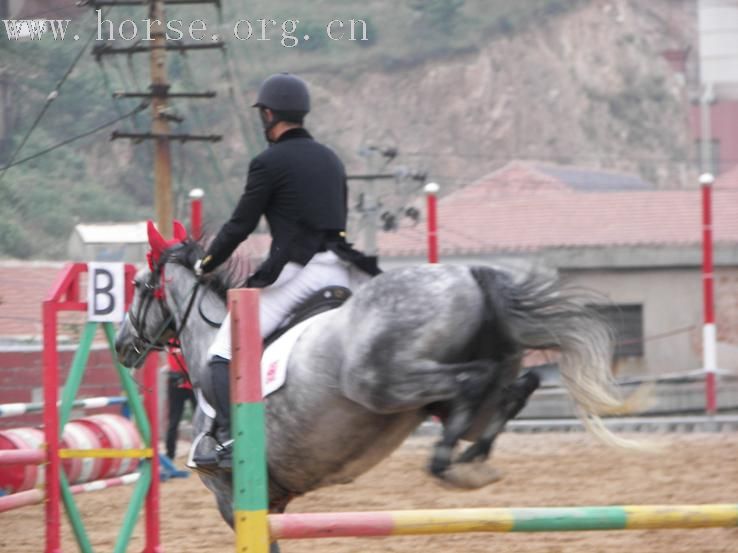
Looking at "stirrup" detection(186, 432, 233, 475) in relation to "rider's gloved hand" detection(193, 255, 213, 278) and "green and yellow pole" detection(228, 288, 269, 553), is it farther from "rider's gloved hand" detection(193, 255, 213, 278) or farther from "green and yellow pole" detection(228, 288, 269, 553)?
"green and yellow pole" detection(228, 288, 269, 553)

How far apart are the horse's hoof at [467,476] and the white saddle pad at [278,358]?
83 centimetres

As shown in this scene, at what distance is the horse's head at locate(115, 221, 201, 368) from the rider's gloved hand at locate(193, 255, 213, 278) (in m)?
0.20

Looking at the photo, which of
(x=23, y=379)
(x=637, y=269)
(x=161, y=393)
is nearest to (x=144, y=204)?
(x=637, y=269)

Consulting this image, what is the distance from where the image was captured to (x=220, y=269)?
542 cm

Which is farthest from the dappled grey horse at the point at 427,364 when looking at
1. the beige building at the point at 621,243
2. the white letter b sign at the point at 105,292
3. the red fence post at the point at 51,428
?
the beige building at the point at 621,243

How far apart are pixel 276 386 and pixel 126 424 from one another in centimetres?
356

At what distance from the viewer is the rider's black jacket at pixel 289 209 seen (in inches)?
200

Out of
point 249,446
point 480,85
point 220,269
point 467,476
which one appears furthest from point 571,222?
point 249,446

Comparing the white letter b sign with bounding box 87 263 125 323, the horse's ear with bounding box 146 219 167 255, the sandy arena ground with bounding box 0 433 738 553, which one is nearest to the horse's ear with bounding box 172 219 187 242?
the horse's ear with bounding box 146 219 167 255

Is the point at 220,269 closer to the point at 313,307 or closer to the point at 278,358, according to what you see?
the point at 313,307

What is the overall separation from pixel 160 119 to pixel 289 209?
44.8 ft

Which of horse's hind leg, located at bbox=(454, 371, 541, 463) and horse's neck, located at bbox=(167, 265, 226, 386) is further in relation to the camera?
horse's neck, located at bbox=(167, 265, 226, 386)

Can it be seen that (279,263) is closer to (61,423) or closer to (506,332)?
(506,332)

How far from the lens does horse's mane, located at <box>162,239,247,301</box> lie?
5.41 meters
